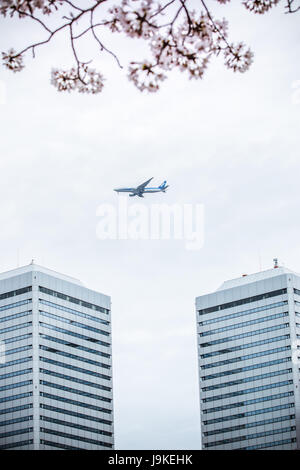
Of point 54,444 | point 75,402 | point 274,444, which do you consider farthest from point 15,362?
point 274,444

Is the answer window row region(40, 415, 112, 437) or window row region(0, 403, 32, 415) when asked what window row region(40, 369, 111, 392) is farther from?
window row region(40, 415, 112, 437)

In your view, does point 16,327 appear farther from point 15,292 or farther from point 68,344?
point 68,344

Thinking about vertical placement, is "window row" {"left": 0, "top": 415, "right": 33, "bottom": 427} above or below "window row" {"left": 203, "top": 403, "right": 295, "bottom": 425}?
below

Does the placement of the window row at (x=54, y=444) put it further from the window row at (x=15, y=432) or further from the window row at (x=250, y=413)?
the window row at (x=250, y=413)

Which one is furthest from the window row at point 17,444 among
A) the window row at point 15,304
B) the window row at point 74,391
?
the window row at point 15,304

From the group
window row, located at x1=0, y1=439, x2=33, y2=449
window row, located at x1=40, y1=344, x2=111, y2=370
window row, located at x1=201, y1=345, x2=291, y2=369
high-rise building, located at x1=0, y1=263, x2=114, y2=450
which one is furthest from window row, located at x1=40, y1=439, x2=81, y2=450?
window row, located at x1=201, y1=345, x2=291, y2=369
